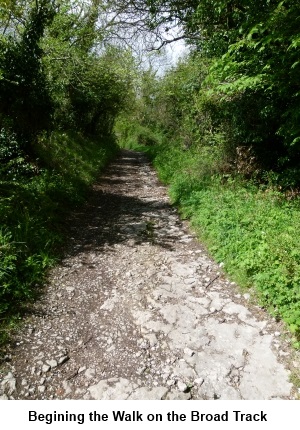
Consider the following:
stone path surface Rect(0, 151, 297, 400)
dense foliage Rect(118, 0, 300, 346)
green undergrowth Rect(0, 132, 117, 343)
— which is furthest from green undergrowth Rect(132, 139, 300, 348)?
green undergrowth Rect(0, 132, 117, 343)

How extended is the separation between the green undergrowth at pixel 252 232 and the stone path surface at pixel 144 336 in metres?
0.27

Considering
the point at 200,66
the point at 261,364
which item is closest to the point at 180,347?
the point at 261,364

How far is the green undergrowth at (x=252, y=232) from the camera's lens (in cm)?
397

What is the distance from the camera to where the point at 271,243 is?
4656mm

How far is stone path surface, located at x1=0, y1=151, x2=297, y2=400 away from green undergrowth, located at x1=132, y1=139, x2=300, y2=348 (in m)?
0.27

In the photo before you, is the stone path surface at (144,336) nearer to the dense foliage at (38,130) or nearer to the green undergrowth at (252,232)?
the green undergrowth at (252,232)

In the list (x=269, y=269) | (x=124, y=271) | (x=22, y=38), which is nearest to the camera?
(x=269, y=269)

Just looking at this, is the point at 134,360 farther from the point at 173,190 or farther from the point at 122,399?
the point at 173,190

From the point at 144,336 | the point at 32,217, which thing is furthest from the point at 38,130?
the point at 144,336

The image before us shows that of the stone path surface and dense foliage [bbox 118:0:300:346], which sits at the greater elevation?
dense foliage [bbox 118:0:300:346]

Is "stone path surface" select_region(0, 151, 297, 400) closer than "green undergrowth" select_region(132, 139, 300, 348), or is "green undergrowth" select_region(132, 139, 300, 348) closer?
"stone path surface" select_region(0, 151, 297, 400)

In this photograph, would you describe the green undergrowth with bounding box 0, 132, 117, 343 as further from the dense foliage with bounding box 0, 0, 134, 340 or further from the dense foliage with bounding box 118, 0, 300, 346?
the dense foliage with bounding box 118, 0, 300, 346

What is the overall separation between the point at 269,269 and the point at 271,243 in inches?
20.4

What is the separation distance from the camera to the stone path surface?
306 cm
